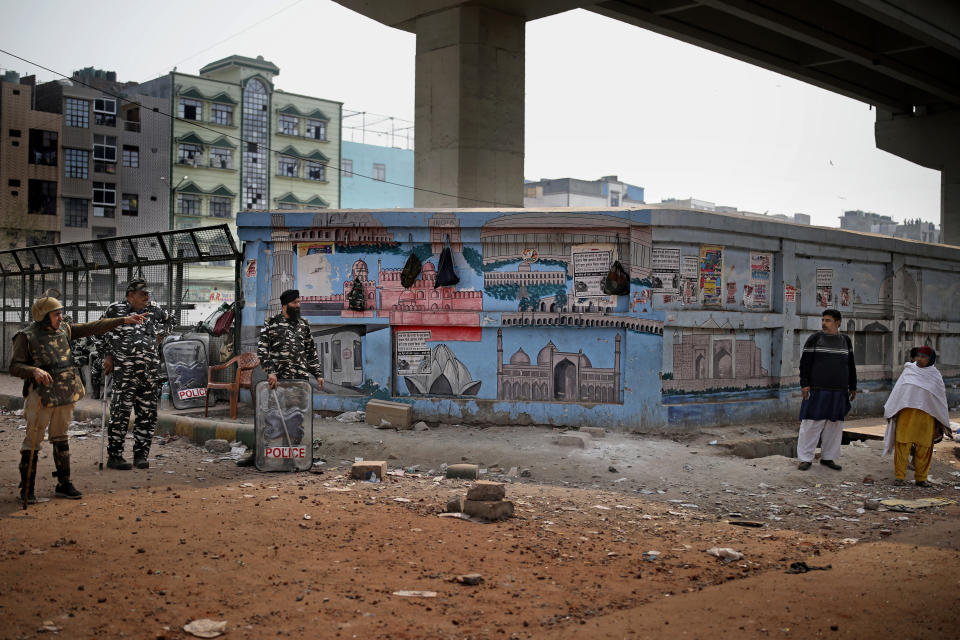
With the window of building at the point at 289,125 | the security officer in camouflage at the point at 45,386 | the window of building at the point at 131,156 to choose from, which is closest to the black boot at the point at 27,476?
the security officer in camouflage at the point at 45,386

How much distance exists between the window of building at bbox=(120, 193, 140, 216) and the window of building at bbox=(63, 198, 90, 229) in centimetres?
196

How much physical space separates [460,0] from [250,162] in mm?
36423

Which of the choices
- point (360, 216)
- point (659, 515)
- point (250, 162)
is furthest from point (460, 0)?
point (250, 162)

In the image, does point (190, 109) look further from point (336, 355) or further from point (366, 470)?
point (366, 470)

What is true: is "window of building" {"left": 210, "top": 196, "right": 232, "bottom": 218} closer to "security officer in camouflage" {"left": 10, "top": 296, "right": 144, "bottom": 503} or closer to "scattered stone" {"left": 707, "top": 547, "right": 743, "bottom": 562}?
"security officer in camouflage" {"left": 10, "top": 296, "right": 144, "bottom": 503}

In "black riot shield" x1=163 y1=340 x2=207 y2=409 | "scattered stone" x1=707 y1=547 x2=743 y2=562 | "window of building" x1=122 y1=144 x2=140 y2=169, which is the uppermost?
"window of building" x1=122 y1=144 x2=140 y2=169

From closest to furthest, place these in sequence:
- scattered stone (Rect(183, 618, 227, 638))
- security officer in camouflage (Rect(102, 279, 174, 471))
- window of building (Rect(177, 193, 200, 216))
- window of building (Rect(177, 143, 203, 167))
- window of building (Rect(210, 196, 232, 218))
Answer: scattered stone (Rect(183, 618, 227, 638)) → security officer in camouflage (Rect(102, 279, 174, 471)) → window of building (Rect(177, 143, 203, 167)) → window of building (Rect(177, 193, 200, 216)) → window of building (Rect(210, 196, 232, 218))

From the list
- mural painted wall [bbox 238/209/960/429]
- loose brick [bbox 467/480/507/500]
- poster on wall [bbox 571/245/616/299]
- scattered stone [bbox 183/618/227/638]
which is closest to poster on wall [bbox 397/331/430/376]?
mural painted wall [bbox 238/209/960/429]

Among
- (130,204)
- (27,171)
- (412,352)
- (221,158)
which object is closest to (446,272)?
(412,352)

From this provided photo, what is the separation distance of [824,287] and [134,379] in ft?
32.5

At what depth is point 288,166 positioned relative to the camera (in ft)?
175

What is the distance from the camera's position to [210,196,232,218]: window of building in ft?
164

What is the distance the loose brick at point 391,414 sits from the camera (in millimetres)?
10289

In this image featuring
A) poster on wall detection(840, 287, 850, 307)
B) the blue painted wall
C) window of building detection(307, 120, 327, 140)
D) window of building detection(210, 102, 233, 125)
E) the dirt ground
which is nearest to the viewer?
the dirt ground
